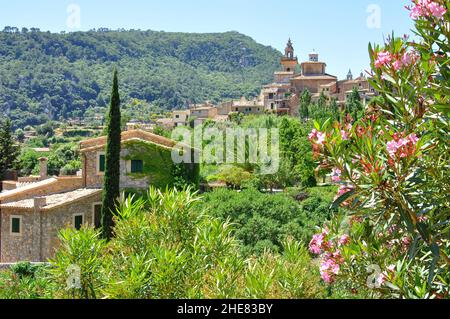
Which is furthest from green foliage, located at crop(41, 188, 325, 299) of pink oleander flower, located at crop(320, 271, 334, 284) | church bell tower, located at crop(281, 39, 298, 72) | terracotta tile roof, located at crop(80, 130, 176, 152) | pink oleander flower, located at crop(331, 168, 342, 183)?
church bell tower, located at crop(281, 39, 298, 72)

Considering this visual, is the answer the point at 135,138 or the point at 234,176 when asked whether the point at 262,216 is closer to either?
the point at 135,138

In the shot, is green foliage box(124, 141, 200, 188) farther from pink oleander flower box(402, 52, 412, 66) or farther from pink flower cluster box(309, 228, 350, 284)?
pink oleander flower box(402, 52, 412, 66)

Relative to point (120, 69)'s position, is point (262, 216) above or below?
below

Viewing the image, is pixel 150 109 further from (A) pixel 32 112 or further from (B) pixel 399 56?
(B) pixel 399 56

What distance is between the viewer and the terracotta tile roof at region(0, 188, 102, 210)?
2191 cm

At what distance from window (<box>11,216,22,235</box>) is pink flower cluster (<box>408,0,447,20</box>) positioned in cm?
1988

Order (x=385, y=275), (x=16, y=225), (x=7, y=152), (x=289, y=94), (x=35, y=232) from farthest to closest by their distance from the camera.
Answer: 1. (x=289, y=94)
2. (x=7, y=152)
3. (x=16, y=225)
4. (x=35, y=232)
5. (x=385, y=275)

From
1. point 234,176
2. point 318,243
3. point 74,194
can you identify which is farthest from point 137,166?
point 318,243

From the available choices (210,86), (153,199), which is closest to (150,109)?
(210,86)

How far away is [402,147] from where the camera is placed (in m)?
4.44

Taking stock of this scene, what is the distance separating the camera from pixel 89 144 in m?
25.0

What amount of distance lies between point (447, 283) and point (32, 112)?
11357 cm

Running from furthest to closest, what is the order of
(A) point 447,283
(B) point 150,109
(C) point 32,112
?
(B) point 150,109
(C) point 32,112
(A) point 447,283

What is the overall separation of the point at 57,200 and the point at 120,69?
12871cm
